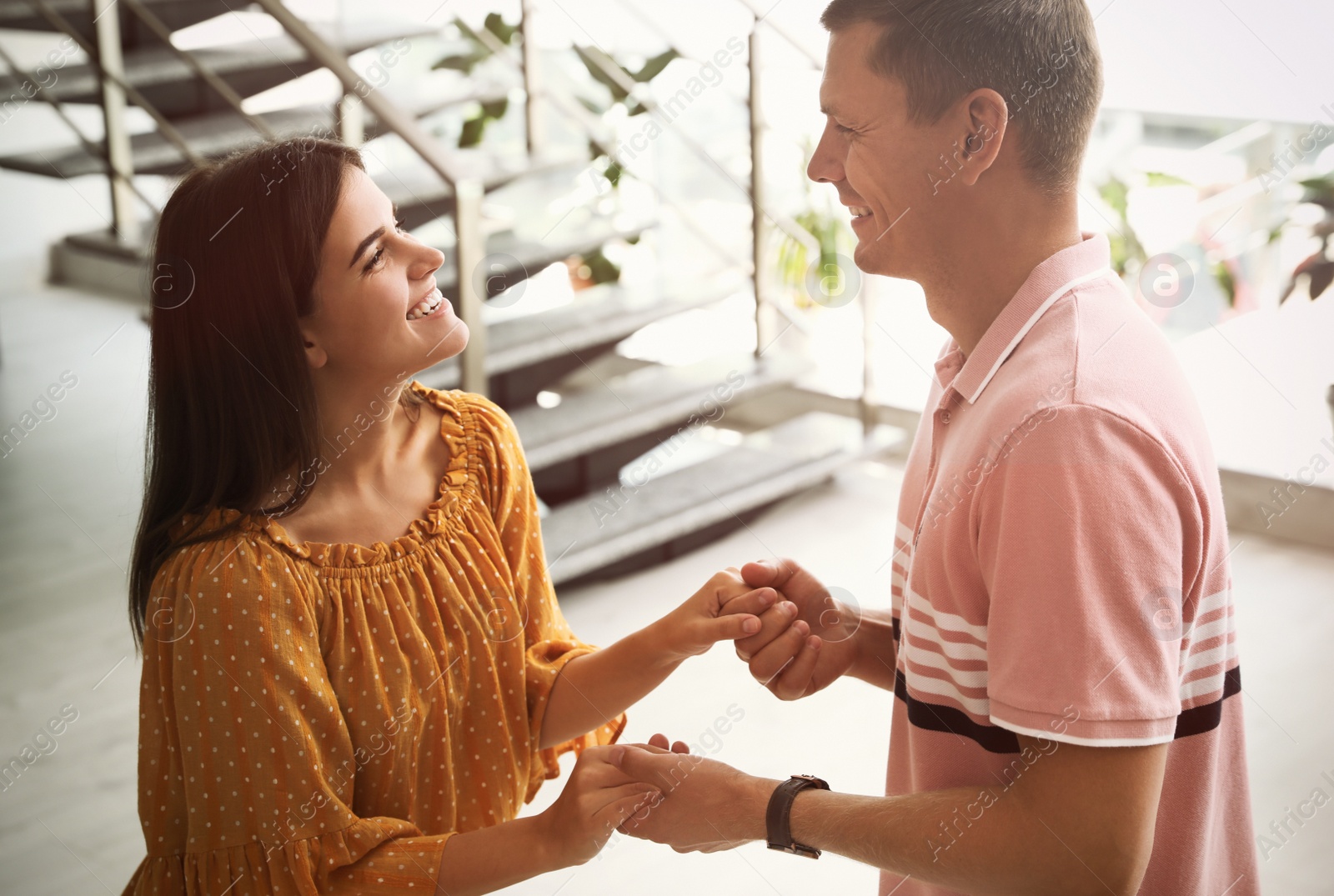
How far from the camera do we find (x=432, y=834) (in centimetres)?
133

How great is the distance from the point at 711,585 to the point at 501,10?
3170mm

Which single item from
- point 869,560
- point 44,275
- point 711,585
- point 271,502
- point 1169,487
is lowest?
point 869,560

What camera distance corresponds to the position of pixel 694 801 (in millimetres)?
1269

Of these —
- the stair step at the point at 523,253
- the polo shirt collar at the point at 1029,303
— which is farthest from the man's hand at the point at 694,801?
the stair step at the point at 523,253

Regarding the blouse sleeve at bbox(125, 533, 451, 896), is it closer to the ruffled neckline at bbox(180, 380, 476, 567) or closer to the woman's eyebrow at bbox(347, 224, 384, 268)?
the ruffled neckline at bbox(180, 380, 476, 567)

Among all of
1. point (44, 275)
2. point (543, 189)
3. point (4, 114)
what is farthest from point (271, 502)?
point (44, 275)

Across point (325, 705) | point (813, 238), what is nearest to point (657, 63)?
point (813, 238)

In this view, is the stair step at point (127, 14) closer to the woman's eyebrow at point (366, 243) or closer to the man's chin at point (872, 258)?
the woman's eyebrow at point (366, 243)

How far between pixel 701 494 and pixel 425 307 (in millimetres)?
2352

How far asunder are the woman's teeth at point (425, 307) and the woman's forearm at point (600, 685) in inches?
18.3

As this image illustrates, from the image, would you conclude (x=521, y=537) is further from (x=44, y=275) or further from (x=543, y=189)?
(x=44, y=275)

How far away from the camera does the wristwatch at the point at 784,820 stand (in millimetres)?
1173

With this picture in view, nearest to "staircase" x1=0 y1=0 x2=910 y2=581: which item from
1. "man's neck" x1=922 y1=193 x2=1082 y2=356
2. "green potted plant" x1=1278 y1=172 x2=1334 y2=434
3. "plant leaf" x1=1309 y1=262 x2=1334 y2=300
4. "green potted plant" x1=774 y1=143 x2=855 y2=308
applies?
"green potted plant" x1=774 y1=143 x2=855 y2=308

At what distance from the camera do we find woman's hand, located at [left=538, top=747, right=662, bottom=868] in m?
1.26
